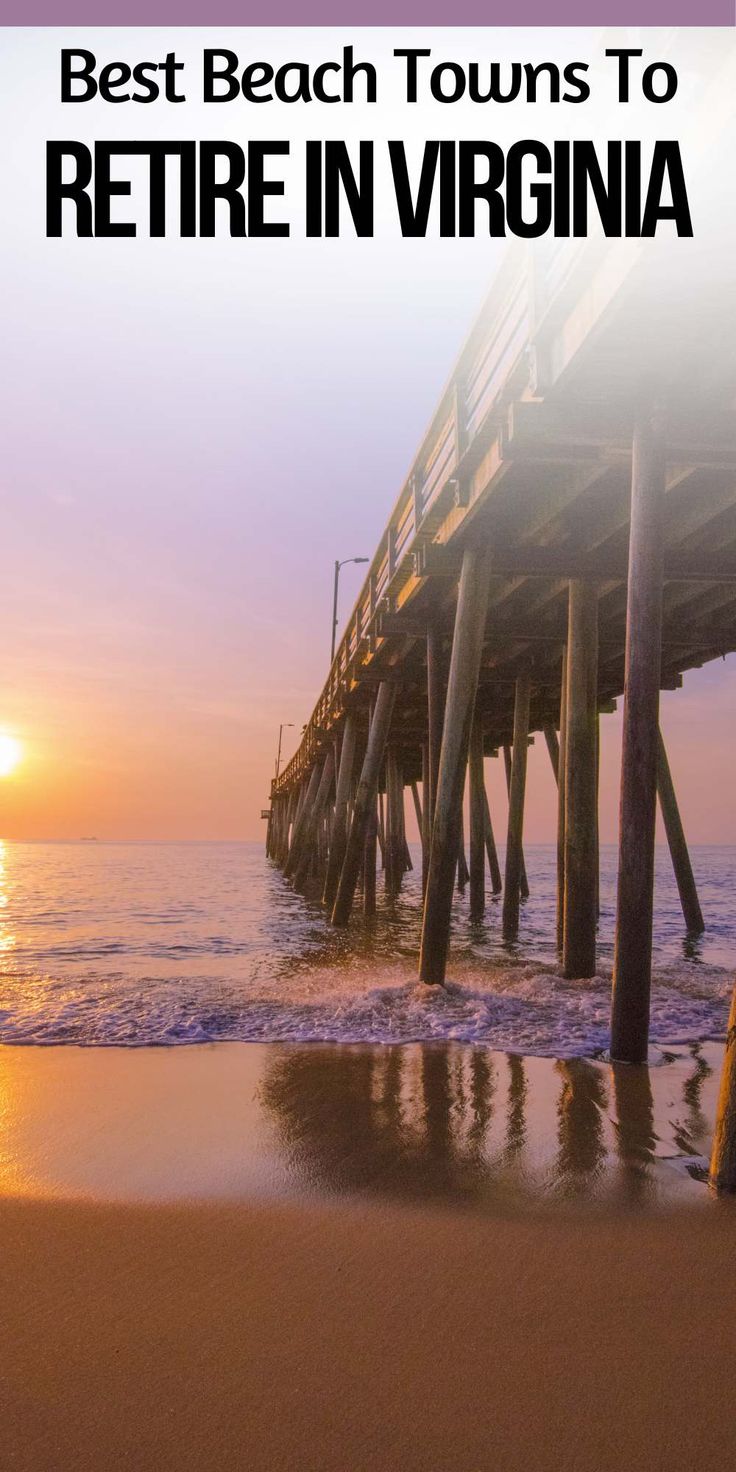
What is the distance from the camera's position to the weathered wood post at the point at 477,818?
56.7 feet

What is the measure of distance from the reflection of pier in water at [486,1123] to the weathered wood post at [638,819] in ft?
1.03

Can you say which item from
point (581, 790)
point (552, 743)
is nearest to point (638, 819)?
point (581, 790)

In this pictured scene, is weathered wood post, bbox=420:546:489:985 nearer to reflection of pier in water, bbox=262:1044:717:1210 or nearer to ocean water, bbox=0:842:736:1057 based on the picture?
ocean water, bbox=0:842:736:1057

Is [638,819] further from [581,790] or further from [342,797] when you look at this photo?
[342,797]

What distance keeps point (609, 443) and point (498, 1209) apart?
4908 mm

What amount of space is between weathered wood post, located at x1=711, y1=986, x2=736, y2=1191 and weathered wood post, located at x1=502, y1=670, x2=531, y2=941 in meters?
10.5

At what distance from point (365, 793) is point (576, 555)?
22.4ft

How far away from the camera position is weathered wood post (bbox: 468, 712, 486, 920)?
17281mm

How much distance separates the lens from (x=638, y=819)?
5.34 meters

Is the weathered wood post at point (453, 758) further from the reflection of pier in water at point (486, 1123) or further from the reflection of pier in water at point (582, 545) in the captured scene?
the reflection of pier in water at point (486, 1123)

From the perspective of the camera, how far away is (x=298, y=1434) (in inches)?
79.7

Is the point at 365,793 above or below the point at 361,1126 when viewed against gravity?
above

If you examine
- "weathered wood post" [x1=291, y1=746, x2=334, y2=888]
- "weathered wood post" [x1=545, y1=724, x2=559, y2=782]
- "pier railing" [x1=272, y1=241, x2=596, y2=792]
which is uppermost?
"pier railing" [x1=272, y1=241, x2=596, y2=792]

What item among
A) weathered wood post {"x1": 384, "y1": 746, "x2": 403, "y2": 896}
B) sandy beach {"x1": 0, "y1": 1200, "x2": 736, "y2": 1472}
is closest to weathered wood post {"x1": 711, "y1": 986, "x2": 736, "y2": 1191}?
sandy beach {"x1": 0, "y1": 1200, "x2": 736, "y2": 1472}
